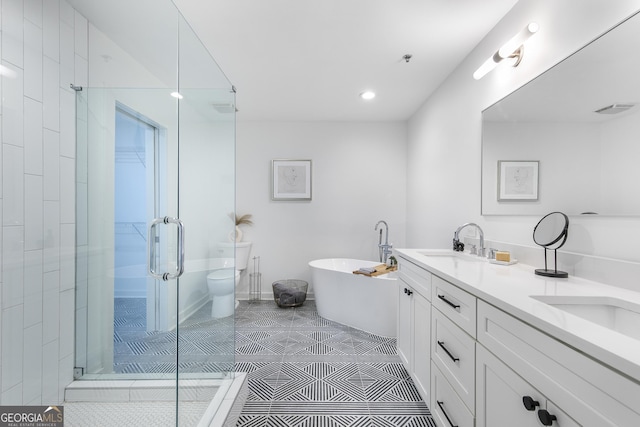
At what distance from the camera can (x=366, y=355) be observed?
2.37 meters

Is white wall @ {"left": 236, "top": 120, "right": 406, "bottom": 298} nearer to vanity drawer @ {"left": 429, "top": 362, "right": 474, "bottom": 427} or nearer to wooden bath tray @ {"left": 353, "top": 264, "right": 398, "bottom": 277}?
wooden bath tray @ {"left": 353, "top": 264, "right": 398, "bottom": 277}

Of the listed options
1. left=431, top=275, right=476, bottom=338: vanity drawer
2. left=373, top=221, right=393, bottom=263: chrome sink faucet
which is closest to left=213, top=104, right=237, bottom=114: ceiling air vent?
left=431, top=275, right=476, bottom=338: vanity drawer

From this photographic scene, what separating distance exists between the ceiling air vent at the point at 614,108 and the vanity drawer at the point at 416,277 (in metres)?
1.04

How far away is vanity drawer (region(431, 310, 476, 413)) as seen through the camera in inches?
43.9

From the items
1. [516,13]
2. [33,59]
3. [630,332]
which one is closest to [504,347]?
[630,332]

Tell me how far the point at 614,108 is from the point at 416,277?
1.20 meters

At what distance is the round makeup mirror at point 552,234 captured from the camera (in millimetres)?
1331

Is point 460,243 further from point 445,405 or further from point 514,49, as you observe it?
point 514,49

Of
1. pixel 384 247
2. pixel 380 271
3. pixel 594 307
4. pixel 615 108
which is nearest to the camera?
pixel 594 307

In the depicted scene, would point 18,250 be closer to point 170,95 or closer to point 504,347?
point 170,95

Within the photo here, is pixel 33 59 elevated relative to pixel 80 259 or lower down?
elevated

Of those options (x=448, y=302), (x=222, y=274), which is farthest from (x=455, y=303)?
(x=222, y=274)

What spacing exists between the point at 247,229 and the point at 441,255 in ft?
8.44

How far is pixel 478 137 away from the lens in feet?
6.81
